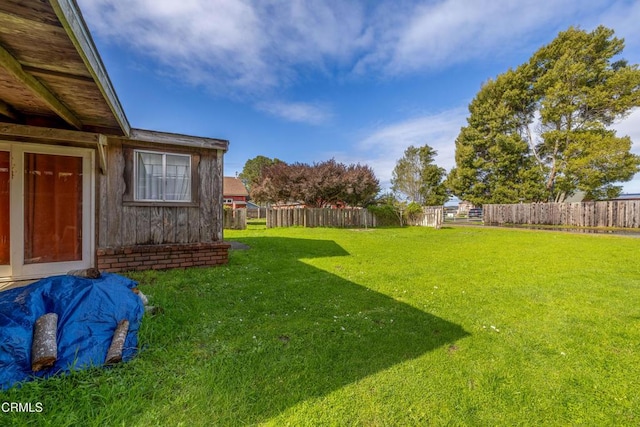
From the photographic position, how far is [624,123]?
1855cm

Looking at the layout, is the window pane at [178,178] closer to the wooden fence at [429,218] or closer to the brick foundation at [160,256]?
the brick foundation at [160,256]

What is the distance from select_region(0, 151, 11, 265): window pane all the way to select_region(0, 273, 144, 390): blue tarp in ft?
7.78

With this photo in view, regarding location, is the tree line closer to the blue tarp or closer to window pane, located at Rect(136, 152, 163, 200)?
window pane, located at Rect(136, 152, 163, 200)

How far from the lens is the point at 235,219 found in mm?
14203

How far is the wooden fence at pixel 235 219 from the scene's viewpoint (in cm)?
1404

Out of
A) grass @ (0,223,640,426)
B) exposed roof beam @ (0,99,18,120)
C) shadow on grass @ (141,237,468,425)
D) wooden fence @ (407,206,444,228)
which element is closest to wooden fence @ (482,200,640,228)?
wooden fence @ (407,206,444,228)

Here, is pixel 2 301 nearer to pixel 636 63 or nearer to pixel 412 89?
pixel 412 89

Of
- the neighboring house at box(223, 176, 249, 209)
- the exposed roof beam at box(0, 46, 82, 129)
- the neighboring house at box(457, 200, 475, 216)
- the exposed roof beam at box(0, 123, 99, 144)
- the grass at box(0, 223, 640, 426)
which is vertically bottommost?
the grass at box(0, 223, 640, 426)

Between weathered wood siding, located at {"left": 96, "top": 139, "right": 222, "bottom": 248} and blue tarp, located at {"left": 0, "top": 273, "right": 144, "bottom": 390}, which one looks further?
weathered wood siding, located at {"left": 96, "top": 139, "right": 222, "bottom": 248}

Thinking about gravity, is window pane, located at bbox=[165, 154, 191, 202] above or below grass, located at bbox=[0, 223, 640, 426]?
above

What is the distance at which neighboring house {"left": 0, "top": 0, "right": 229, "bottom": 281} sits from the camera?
10.1 feet

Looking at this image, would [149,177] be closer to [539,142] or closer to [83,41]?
[83,41]

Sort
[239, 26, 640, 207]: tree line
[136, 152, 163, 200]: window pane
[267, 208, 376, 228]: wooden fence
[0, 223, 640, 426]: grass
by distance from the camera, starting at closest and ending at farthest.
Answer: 1. [0, 223, 640, 426]: grass
2. [136, 152, 163, 200]: window pane
3. [267, 208, 376, 228]: wooden fence
4. [239, 26, 640, 207]: tree line

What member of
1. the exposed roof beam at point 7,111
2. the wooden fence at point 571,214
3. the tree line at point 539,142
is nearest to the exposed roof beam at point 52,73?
the exposed roof beam at point 7,111
